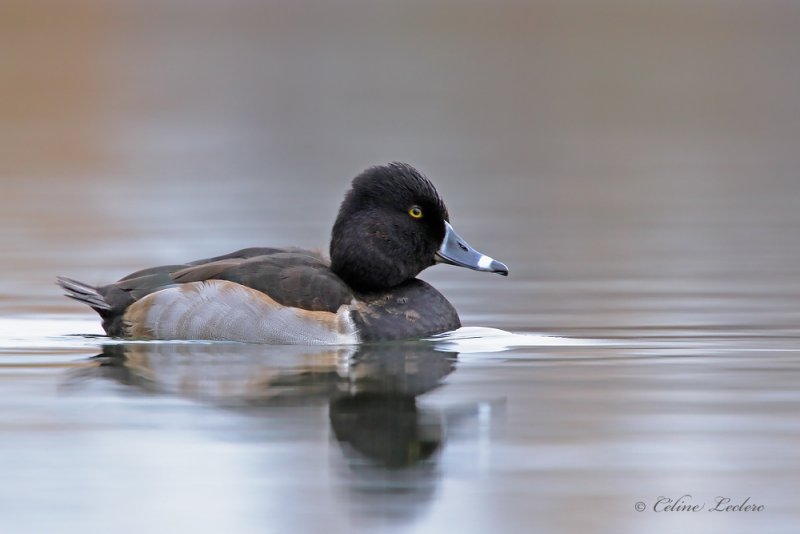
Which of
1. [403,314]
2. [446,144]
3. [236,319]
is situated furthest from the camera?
[446,144]

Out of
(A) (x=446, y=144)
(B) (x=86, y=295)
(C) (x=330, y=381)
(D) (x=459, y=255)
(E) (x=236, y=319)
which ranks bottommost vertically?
(C) (x=330, y=381)

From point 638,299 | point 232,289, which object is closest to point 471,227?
point 638,299

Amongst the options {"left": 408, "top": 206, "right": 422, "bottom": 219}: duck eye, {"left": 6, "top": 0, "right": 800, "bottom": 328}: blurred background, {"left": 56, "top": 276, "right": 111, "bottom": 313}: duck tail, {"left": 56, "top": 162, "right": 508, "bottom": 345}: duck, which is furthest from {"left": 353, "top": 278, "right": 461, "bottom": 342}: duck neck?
{"left": 56, "top": 276, "right": 111, "bottom": 313}: duck tail

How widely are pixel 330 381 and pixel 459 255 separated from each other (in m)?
1.81

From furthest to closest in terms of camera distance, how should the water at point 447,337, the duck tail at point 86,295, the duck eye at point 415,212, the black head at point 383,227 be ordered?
the duck eye at point 415,212
the black head at point 383,227
the duck tail at point 86,295
the water at point 447,337

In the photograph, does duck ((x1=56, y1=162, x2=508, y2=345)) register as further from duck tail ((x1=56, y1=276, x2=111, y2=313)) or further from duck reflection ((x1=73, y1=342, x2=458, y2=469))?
duck reflection ((x1=73, y1=342, x2=458, y2=469))

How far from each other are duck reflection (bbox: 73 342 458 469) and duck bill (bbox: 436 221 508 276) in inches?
26.4

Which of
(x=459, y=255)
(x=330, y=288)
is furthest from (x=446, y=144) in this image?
(x=330, y=288)

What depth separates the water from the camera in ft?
18.2

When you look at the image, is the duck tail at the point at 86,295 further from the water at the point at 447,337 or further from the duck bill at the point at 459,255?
the duck bill at the point at 459,255

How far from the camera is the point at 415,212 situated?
8.83 metres

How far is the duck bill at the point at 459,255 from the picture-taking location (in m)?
8.90

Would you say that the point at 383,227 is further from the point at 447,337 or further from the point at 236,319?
the point at 236,319

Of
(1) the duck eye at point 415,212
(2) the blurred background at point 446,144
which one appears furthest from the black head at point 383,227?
(2) the blurred background at point 446,144
